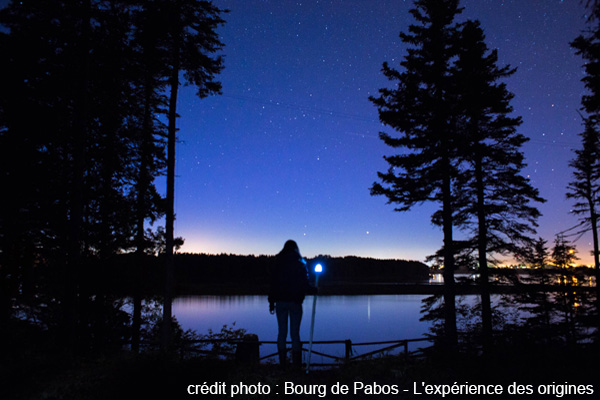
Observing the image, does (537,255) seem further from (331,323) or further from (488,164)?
(331,323)

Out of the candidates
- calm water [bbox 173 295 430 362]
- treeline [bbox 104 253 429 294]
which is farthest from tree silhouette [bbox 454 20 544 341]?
calm water [bbox 173 295 430 362]

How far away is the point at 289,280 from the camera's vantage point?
23.1ft

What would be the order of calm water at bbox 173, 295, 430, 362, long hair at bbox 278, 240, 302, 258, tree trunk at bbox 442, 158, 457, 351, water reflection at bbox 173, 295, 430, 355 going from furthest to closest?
water reflection at bbox 173, 295, 430, 355, calm water at bbox 173, 295, 430, 362, tree trunk at bbox 442, 158, 457, 351, long hair at bbox 278, 240, 302, 258

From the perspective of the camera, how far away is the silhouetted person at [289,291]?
7.01 metres

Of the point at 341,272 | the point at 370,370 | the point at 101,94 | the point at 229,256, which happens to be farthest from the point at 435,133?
the point at 341,272

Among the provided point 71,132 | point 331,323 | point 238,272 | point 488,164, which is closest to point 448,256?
point 488,164

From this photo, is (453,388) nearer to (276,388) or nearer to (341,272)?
(276,388)

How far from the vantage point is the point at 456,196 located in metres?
18.4

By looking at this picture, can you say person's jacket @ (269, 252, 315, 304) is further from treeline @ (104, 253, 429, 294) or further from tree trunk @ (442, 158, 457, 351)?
tree trunk @ (442, 158, 457, 351)

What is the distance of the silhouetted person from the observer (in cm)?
701

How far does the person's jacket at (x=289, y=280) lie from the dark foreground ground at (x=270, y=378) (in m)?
1.38

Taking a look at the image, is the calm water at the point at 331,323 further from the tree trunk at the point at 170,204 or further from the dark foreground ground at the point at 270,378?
the dark foreground ground at the point at 270,378

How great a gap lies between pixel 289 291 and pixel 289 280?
21cm

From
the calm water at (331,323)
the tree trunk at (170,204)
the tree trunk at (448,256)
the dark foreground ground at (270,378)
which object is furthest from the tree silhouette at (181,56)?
the calm water at (331,323)
